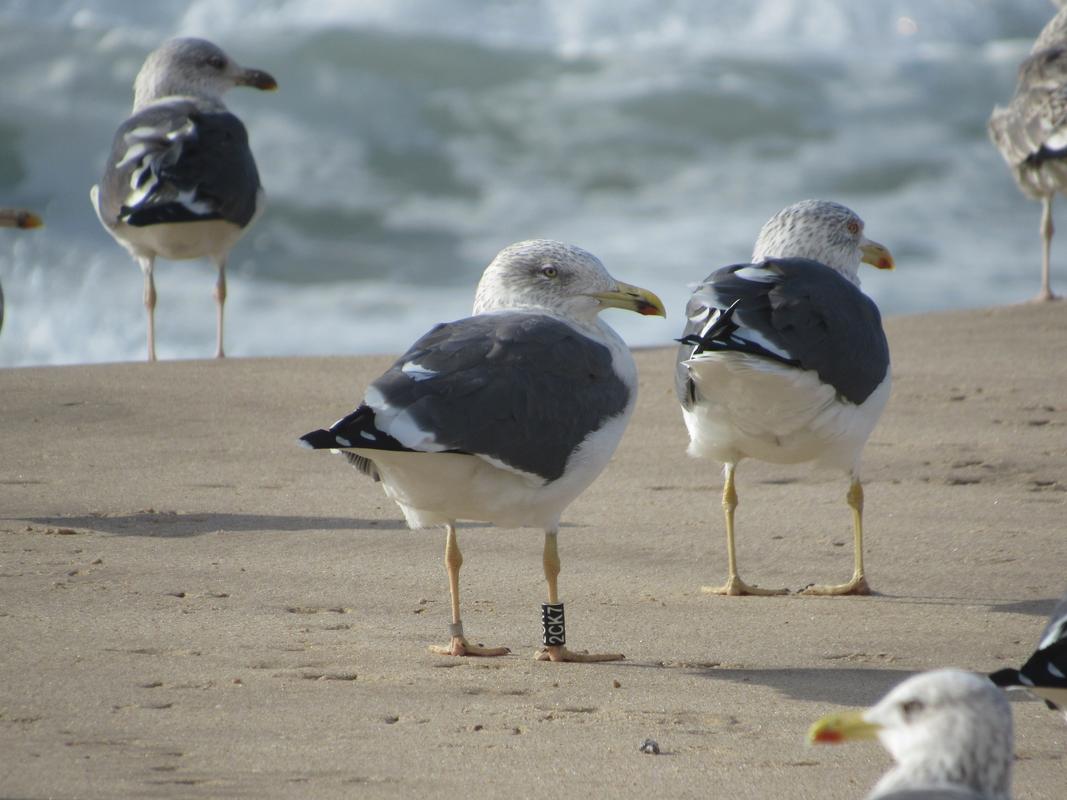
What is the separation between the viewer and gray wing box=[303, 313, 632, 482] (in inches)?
185

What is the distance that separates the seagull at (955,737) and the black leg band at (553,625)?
2212mm

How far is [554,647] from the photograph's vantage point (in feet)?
16.6

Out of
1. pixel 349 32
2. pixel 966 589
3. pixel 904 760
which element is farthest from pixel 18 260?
pixel 904 760

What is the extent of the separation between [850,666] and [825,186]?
16126mm

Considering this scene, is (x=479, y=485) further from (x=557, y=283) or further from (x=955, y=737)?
(x=955, y=737)

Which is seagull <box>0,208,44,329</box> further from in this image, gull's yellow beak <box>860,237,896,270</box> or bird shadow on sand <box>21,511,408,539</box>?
gull's yellow beak <box>860,237,896,270</box>

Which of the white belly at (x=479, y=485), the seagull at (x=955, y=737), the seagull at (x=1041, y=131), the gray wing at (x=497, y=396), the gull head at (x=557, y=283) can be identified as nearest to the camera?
the seagull at (x=955, y=737)

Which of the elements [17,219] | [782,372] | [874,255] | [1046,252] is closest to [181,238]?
[17,219]

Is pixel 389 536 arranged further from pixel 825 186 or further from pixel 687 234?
pixel 825 186

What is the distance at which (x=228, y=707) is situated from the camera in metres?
4.35

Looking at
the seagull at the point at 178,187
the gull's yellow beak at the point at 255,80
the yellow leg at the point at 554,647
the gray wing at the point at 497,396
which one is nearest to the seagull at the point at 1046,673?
the yellow leg at the point at 554,647

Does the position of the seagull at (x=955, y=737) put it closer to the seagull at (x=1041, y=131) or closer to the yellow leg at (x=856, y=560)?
the yellow leg at (x=856, y=560)

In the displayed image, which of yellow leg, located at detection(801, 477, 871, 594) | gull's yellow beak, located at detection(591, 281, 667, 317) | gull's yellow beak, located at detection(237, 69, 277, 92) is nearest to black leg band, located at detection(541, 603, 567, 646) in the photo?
gull's yellow beak, located at detection(591, 281, 667, 317)

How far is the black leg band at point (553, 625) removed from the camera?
16.7 feet
